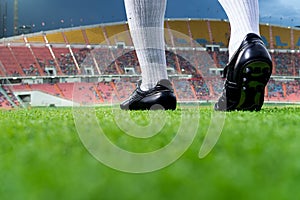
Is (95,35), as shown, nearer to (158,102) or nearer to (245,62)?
(158,102)

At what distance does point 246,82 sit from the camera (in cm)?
137

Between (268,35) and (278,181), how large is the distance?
2630 centimetres

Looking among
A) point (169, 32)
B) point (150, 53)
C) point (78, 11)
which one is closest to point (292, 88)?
point (169, 32)

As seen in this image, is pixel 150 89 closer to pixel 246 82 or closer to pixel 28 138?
pixel 246 82

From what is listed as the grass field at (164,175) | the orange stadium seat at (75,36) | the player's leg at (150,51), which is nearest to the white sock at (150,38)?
the player's leg at (150,51)

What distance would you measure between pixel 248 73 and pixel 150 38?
62cm

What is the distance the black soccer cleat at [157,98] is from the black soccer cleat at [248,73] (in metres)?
0.39

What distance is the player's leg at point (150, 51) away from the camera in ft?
5.88

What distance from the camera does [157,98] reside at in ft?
5.91

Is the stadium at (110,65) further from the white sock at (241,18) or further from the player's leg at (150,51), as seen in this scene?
the white sock at (241,18)

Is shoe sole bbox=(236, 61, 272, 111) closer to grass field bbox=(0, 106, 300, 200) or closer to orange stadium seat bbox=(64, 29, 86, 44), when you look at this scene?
grass field bbox=(0, 106, 300, 200)

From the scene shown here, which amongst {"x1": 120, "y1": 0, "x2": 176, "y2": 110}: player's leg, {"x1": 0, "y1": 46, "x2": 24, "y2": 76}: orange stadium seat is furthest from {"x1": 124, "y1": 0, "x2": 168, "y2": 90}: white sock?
{"x1": 0, "y1": 46, "x2": 24, "y2": 76}: orange stadium seat

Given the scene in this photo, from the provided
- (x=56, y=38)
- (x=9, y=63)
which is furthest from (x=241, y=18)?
(x=56, y=38)

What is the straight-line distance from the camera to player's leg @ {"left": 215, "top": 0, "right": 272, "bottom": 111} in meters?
1.35
